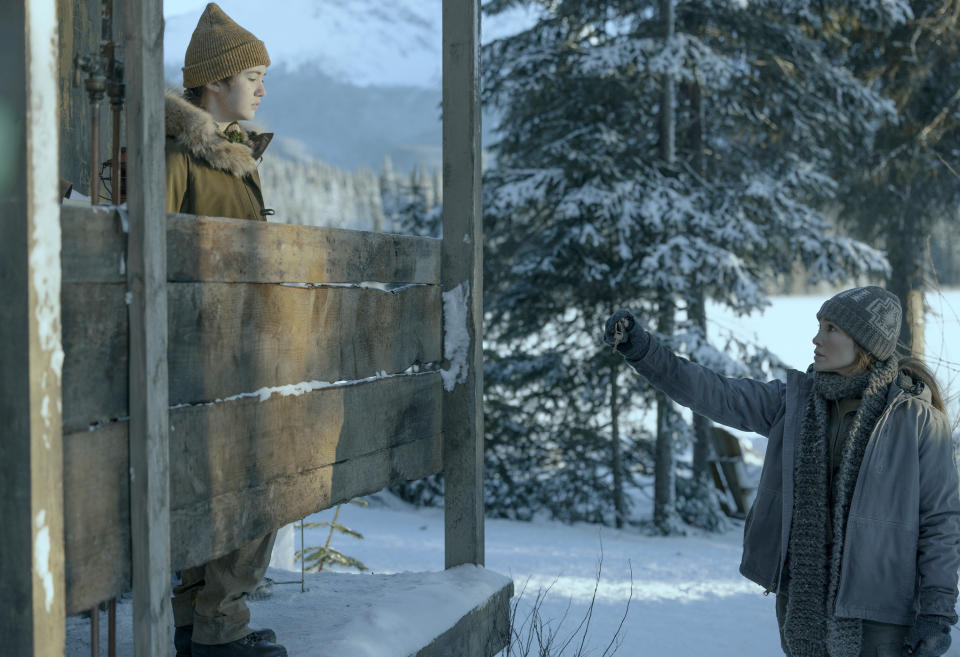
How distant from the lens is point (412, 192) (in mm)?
12336

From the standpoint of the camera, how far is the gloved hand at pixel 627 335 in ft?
9.75

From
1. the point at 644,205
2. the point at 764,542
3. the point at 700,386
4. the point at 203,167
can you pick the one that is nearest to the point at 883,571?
the point at 764,542

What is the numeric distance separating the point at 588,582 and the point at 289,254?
229 inches

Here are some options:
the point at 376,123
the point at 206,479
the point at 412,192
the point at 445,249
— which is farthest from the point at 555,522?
the point at 376,123

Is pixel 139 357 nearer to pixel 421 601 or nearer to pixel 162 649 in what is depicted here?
pixel 162 649

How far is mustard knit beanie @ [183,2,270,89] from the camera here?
281 cm

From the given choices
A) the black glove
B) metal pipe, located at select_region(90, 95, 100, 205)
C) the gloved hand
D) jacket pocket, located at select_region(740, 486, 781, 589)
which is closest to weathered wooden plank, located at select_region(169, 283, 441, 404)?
metal pipe, located at select_region(90, 95, 100, 205)

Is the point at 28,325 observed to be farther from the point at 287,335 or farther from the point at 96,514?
the point at 287,335

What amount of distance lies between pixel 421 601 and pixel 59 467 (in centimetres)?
163

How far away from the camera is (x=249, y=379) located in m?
2.40

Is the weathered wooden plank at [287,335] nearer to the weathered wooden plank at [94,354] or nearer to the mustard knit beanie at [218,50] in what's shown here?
the weathered wooden plank at [94,354]

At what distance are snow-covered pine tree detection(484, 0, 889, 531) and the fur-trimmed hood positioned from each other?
6.97 m

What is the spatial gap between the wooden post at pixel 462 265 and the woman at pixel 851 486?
63 centimetres

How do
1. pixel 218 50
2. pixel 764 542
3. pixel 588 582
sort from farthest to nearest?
pixel 588 582 → pixel 764 542 → pixel 218 50
